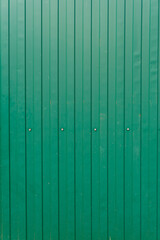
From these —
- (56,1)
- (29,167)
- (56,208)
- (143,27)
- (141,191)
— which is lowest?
(56,208)

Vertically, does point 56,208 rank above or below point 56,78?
below

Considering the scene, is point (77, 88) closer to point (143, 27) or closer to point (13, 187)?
point (143, 27)

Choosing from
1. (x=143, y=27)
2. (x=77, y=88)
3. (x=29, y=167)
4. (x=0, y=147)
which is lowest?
(x=29, y=167)

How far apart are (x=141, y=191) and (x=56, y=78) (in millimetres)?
1163

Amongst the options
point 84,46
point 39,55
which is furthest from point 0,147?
point 84,46

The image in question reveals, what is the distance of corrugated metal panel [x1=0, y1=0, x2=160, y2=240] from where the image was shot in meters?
2.19

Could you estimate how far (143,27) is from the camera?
7.17 ft

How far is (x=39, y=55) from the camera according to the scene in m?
2.20

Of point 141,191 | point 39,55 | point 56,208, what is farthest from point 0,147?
point 141,191

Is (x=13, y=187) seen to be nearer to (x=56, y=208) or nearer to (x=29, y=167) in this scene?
(x=29, y=167)

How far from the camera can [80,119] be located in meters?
2.21

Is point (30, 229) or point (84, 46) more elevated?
A: point (84, 46)

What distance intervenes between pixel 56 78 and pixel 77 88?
0.19m

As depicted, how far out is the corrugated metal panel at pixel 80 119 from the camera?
86.1 inches
